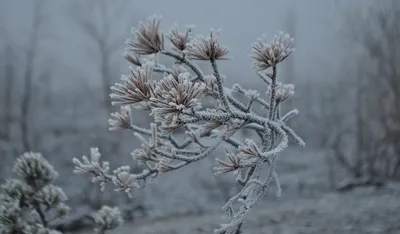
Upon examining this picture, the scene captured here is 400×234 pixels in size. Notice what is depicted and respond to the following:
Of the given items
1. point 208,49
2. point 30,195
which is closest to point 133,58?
point 208,49

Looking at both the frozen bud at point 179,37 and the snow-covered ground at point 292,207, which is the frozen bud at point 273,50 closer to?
the frozen bud at point 179,37

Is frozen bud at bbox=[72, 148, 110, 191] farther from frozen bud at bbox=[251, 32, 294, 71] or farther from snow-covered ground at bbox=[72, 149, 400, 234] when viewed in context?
snow-covered ground at bbox=[72, 149, 400, 234]

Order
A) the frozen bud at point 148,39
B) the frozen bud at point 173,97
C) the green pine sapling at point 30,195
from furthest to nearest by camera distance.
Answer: the green pine sapling at point 30,195 → the frozen bud at point 148,39 → the frozen bud at point 173,97

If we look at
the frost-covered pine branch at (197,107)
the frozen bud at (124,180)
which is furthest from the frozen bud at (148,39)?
the frozen bud at (124,180)

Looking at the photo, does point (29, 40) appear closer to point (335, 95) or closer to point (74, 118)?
point (74, 118)

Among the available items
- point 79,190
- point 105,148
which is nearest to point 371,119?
point 105,148

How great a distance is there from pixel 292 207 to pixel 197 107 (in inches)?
102

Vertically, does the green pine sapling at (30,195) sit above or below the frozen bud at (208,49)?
below

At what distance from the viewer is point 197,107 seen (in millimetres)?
908

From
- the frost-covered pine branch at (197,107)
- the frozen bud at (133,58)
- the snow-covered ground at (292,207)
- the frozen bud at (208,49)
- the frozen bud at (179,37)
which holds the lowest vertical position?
the snow-covered ground at (292,207)

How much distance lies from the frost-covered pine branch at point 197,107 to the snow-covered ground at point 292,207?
56.4 inches

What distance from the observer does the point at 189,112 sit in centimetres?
92

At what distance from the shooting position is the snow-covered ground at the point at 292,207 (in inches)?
103

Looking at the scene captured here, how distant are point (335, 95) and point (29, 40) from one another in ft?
7.79
